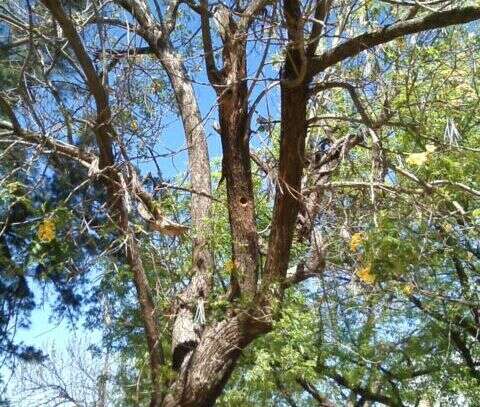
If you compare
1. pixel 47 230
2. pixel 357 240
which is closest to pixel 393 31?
pixel 357 240

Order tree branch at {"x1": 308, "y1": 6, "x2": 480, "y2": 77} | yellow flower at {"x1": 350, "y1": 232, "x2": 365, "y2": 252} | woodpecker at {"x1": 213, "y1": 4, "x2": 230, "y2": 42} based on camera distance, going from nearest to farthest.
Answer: tree branch at {"x1": 308, "y1": 6, "x2": 480, "y2": 77} < yellow flower at {"x1": 350, "y1": 232, "x2": 365, "y2": 252} < woodpecker at {"x1": 213, "y1": 4, "x2": 230, "y2": 42}

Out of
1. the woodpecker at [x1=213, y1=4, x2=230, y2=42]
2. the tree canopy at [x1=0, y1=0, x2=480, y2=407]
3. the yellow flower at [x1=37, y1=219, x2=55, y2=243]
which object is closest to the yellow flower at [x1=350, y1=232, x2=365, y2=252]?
the tree canopy at [x1=0, y1=0, x2=480, y2=407]

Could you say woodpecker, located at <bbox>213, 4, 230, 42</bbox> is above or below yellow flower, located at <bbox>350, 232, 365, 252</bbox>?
above

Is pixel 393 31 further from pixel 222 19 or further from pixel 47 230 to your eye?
pixel 47 230

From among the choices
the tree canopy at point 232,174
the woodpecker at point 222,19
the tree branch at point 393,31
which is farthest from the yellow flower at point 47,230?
the tree branch at point 393,31

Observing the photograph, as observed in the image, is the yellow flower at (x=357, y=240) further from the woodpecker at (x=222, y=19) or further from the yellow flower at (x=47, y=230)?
the yellow flower at (x=47, y=230)

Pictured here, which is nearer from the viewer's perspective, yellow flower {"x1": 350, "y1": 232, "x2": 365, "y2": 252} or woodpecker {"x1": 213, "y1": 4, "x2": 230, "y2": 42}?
yellow flower {"x1": 350, "y1": 232, "x2": 365, "y2": 252}

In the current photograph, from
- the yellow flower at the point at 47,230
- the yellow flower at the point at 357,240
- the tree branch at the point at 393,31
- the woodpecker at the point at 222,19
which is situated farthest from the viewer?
the woodpecker at the point at 222,19

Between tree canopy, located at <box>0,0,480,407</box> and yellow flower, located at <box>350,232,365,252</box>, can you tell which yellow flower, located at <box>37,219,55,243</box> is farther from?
yellow flower, located at <box>350,232,365,252</box>

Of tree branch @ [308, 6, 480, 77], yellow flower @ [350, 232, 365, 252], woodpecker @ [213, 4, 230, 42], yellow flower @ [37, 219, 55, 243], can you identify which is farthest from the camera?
woodpecker @ [213, 4, 230, 42]

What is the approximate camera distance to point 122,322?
6328 millimetres

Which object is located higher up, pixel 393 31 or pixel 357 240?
pixel 393 31

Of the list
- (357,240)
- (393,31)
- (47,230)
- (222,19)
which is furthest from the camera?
(222,19)

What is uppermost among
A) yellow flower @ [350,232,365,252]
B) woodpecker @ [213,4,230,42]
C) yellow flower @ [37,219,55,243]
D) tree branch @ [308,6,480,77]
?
woodpecker @ [213,4,230,42]
